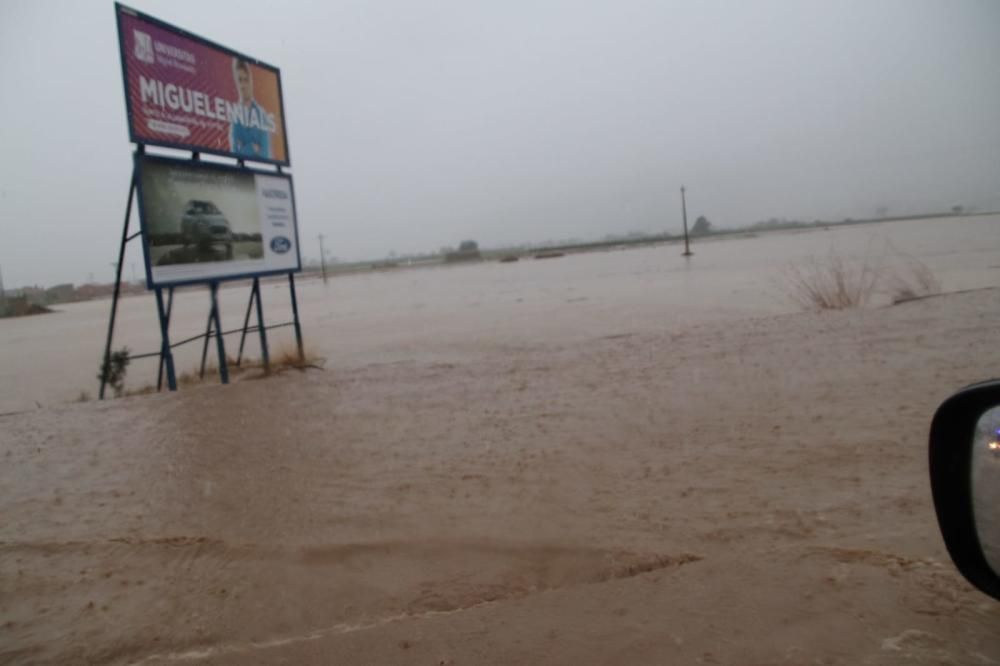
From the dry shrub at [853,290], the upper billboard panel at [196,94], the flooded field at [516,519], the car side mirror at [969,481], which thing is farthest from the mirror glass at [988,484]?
the dry shrub at [853,290]

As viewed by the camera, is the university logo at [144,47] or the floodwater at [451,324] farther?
the floodwater at [451,324]

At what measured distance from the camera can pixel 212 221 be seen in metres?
11.0

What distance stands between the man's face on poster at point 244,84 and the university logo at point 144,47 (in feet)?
6.56

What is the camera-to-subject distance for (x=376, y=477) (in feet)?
16.8

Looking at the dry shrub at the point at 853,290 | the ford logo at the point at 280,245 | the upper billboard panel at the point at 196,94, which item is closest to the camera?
the upper billboard panel at the point at 196,94

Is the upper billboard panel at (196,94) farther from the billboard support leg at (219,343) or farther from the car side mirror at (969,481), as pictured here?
the car side mirror at (969,481)

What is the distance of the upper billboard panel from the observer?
31.5 feet

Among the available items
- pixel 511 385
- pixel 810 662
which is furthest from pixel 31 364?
pixel 810 662

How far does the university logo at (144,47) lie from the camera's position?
9649 millimetres

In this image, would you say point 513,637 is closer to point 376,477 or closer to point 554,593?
point 554,593

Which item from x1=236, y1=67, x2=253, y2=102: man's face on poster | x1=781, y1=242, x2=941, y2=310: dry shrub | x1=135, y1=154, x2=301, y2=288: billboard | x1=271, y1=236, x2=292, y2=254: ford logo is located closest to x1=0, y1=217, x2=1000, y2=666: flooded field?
x1=135, y1=154, x2=301, y2=288: billboard

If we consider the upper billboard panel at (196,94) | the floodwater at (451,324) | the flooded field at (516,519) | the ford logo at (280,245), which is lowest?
the flooded field at (516,519)

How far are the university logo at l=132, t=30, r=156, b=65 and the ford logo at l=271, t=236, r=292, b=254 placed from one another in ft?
12.4

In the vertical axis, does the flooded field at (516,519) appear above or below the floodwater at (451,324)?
below
